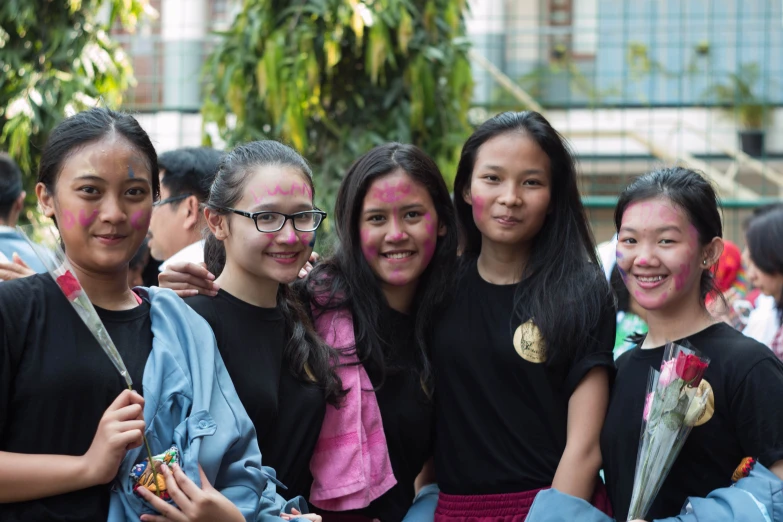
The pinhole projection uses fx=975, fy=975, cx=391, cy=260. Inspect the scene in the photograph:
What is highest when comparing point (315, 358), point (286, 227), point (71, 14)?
point (71, 14)

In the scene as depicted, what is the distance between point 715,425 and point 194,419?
1219 millimetres

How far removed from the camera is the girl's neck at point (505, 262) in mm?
2854

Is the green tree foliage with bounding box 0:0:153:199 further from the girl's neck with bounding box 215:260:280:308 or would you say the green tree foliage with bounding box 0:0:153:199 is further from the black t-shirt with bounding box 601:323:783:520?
the black t-shirt with bounding box 601:323:783:520

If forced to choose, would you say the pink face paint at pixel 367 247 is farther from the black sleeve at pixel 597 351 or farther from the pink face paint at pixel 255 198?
the black sleeve at pixel 597 351


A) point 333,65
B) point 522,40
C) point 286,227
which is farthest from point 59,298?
point 522,40

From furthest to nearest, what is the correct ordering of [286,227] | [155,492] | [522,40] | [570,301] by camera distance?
[522,40] → [570,301] → [286,227] → [155,492]

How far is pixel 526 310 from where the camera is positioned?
271 centimetres

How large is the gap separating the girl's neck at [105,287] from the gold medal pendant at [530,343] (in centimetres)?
107

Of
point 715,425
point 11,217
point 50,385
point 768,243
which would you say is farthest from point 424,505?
point 768,243

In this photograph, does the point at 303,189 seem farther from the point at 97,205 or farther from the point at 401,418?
the point at 401,418

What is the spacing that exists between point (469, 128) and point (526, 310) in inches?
96.2

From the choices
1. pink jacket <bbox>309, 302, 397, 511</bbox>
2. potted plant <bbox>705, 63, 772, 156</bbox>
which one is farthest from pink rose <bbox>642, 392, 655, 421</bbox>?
potted plant <bbox>705, 63, 772, 156</bbox>

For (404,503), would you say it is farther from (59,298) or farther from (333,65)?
(333,65)

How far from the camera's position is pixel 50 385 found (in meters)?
1.97
